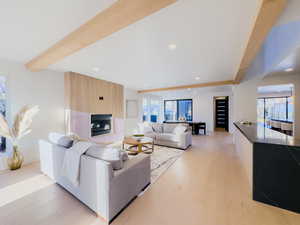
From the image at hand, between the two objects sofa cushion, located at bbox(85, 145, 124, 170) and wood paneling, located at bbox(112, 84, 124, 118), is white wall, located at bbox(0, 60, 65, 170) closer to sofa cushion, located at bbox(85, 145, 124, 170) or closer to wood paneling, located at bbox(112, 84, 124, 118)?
wood paneling, located at bbox(112, 84, 124, 118)

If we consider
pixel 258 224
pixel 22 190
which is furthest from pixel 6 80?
pixel 258 224

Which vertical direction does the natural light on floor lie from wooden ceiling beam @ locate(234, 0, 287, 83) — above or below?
below

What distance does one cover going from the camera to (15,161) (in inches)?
110

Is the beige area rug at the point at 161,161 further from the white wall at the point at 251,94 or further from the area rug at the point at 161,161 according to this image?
the white wall at the point at 251,94

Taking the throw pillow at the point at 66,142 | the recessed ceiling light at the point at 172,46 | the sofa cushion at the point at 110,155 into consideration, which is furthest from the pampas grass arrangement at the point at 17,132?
the recessed ceiling light at the point at 172,46

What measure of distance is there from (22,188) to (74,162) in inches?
52.3

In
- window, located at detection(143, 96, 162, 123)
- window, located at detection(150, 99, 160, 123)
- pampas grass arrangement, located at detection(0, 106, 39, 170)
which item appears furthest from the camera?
window, located at detection(150, 99, 160, 123)

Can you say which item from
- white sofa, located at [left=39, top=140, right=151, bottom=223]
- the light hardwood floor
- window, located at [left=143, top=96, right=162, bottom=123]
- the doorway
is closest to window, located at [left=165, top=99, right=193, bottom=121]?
window, located at [left=143, top=96, right=162, bottom=123]

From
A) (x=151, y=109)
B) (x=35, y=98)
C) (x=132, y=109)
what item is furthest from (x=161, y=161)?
(x=151, y=109)

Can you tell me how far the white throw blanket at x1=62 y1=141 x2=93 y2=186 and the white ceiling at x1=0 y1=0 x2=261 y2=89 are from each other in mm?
1666

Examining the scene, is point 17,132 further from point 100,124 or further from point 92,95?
point 100,124

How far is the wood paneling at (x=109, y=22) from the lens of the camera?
118 cm

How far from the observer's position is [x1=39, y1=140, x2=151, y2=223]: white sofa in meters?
1.42

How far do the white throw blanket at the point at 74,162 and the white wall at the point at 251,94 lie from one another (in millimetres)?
5129
